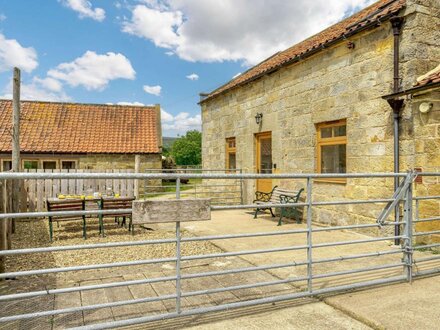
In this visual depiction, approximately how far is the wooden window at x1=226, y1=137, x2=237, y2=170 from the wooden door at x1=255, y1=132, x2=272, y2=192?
144cm

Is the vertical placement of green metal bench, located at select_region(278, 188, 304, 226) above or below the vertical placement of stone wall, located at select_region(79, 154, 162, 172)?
below

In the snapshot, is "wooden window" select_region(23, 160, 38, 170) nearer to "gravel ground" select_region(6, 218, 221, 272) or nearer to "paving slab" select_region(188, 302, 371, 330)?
"gravel ground" select_region(6, 218, 221, 272)

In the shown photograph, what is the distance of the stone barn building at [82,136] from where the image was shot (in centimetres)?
1502

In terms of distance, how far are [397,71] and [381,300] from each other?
4.12 meters

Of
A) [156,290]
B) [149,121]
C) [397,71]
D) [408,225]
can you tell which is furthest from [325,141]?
[149,121]

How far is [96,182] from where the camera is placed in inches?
415

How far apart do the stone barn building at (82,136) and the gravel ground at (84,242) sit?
685 cm

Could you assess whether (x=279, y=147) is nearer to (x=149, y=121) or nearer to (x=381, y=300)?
(x=381, y=300)

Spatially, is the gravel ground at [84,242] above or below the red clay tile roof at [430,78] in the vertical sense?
below

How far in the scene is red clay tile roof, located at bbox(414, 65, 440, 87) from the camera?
5.18m

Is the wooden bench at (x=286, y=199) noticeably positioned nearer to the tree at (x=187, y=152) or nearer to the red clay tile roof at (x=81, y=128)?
the red clay tile roof at (x=81, y=128)

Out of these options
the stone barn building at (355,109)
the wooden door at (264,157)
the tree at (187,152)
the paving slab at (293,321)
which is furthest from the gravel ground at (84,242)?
the tree at (187,152)

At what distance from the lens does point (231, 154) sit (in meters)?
12.3

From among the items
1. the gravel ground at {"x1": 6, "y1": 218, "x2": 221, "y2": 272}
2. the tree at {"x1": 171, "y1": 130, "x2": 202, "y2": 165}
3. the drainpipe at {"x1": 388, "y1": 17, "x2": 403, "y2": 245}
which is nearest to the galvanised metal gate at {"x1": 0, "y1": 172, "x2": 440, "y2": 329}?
the gravel ground at {"x1": 6, "y1": 218, "x2": 221, "y2": 272}
